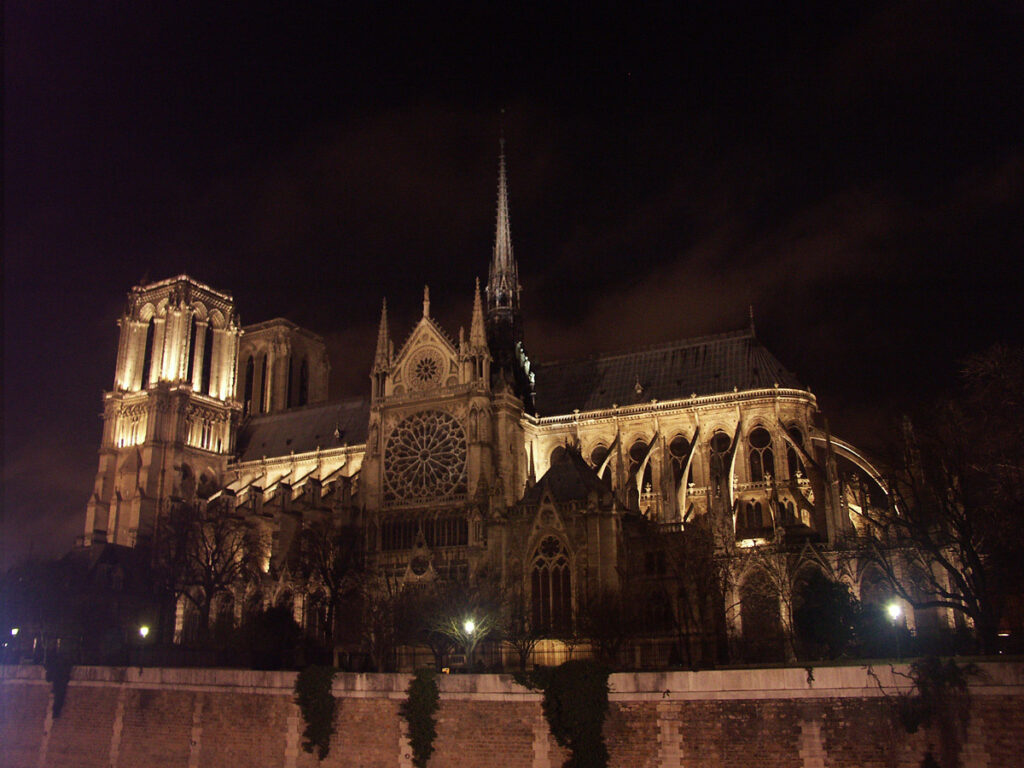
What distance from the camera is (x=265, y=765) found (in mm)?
33188

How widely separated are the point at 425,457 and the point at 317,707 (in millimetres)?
29345

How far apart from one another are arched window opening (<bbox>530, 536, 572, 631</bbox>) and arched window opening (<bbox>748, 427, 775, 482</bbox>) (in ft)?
64.2

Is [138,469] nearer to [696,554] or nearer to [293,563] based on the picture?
[293,563]

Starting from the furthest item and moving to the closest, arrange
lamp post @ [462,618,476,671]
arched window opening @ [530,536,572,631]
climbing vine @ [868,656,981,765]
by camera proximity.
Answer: arched window opening @ [530,536,572,631]
lamp post @ [462,618,476,671]
climbing vine @ [868,656,981,765]

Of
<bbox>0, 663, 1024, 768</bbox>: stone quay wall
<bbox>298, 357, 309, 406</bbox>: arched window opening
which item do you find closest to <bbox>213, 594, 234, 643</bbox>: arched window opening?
<bbox>0, 663, 1024, 768</bbox>: stone quay wall

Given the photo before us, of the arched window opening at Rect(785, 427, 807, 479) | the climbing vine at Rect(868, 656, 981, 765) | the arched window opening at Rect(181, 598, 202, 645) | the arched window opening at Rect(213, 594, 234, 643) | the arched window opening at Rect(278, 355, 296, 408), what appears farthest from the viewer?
the arched window opening at Rect(278, 355, 296, 408)

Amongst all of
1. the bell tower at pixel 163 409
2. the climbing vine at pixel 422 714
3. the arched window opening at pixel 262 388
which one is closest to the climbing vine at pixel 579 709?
the climbing vine at pixel 422 714

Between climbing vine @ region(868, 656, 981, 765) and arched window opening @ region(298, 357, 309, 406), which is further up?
arched window opening @ region(298, 357, 309, 406)

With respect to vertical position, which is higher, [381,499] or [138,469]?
[138,469]

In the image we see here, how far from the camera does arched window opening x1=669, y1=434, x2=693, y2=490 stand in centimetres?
5933

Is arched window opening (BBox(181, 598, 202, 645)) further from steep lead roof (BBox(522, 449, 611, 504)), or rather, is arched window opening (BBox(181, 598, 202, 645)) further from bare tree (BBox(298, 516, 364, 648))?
steep lead roof (BBox(522, 449, 611, 504))

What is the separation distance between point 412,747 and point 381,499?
103ft

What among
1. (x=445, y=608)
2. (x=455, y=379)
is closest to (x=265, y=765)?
(x=445, y=608)

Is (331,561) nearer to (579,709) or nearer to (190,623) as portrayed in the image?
(190,623)
